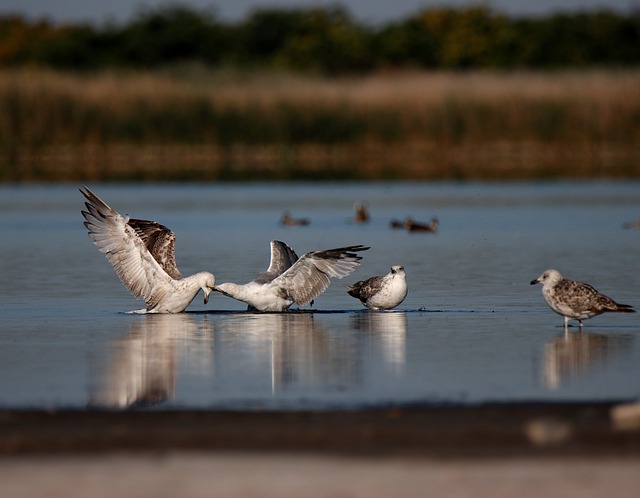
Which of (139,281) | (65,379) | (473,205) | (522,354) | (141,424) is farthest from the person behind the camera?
(473,205)

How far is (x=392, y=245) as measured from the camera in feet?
61.9

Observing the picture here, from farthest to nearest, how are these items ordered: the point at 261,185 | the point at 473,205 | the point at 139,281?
1. the point at 261,185
2. the point at 473,205
3. the point at 139,281

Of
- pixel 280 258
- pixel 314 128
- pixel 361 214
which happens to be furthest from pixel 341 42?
pixel 280 258

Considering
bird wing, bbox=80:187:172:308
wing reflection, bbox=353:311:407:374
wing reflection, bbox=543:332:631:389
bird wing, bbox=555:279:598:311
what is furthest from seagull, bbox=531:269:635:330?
bird wing, bbox=80:187:172:308

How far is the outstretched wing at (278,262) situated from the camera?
40.4ft

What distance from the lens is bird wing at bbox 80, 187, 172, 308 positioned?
12188mm

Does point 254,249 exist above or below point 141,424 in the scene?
above

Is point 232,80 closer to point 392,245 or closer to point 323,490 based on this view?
point 392,245

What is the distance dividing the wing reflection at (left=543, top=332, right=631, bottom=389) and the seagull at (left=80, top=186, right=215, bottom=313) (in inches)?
135

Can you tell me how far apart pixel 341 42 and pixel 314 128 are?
28.3 metres

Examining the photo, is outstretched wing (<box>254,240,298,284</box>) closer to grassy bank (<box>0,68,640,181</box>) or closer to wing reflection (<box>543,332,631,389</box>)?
wing reflection (<box>543,332,631,389</box>)

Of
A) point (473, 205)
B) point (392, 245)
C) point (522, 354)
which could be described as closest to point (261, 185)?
point (473, 205)

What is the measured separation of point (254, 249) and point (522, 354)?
9203 millimetres

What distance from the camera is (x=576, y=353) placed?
937 cm
